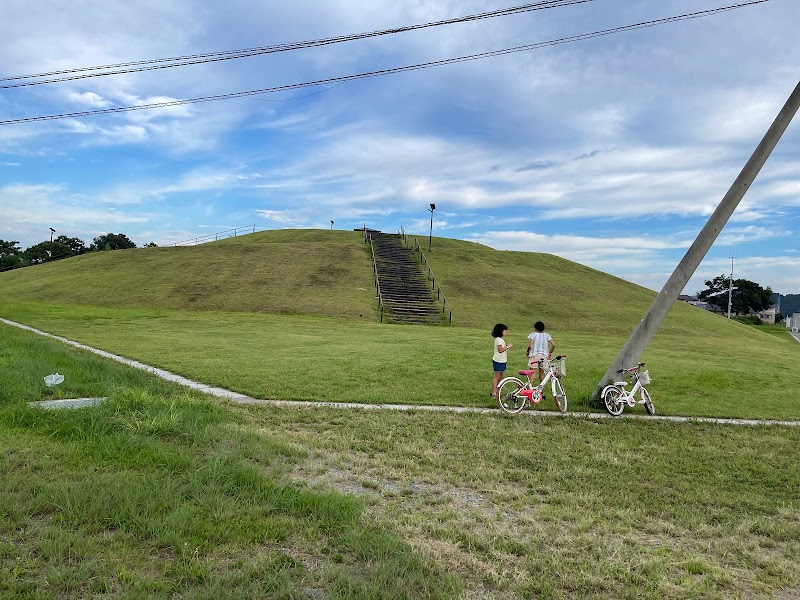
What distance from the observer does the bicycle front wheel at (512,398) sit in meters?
10.3

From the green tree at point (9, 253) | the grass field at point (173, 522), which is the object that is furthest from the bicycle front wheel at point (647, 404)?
the green tree at point (9, 253)

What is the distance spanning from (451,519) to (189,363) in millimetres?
11361

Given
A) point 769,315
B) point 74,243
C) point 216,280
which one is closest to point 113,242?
point 74,243

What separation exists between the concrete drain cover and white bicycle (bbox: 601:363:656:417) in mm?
8900

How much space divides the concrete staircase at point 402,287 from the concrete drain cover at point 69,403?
83.9 ft

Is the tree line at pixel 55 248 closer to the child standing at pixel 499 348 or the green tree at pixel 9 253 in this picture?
the green tree at pixel 9 253

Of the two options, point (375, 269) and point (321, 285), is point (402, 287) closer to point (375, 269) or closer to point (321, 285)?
point (375, 269)

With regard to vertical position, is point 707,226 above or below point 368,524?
above

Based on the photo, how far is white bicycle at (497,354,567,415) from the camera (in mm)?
10250

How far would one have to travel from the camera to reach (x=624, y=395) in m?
10.6

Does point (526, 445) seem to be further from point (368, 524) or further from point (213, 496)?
point (213, 496)

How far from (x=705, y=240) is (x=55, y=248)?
112966 mm

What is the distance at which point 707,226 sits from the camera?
10875mm

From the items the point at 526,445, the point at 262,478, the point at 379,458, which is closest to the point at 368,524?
the point at 262,478
